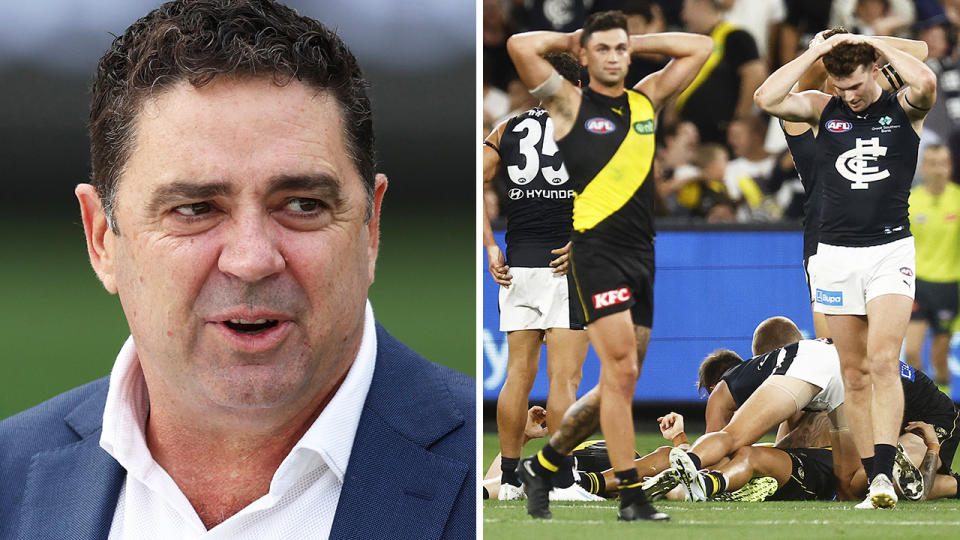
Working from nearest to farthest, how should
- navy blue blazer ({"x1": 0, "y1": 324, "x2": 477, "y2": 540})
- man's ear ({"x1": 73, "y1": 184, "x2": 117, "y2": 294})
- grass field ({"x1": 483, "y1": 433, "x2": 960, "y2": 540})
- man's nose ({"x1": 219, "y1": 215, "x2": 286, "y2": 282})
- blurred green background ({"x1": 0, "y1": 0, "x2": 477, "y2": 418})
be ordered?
man's nose ({"x1": 219, "y1": 215, "x2": 286, "y2": 282})
navy blue blazer ({"x1": 0, "y1": 324, "x2": 477, "y2": 540})
man's ear ({"x1": 73, "y1": 184, "x2": 117, "y2": 294})
grass field ({"x1": 483, "y1": 433, "x2": 960, "y2": 540})
blurred green background ({"x1": 0, "y1": 0, "x2": 477, "y2": 418})

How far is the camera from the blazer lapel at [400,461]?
2115 millimetres

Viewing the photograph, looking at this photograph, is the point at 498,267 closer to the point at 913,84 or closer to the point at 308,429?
the point at 308,429

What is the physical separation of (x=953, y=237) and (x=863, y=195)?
0.73 feet

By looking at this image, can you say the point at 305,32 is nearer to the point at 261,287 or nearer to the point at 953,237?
the point at 261,287

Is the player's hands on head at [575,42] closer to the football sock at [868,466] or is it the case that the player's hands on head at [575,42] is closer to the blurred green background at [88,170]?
the football sock at [868,466]

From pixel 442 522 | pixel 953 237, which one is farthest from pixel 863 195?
pixel 442 522

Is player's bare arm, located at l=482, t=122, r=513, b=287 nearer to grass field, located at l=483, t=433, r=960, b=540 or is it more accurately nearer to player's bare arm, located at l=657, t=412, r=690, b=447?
grass field, located at l=483, t=433, r=960, b=540

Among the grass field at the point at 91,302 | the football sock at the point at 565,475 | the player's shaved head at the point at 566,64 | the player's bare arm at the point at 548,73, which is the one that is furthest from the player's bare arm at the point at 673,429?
the grass field at the point at 91,302

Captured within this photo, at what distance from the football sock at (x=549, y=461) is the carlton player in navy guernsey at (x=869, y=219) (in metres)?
0.67

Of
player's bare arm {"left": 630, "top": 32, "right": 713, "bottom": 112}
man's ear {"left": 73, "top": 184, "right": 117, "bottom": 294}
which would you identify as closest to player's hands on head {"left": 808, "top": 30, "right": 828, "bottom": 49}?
player's bare arm {"left": 630, "top": 32, "right": 713, "bottom": 112}

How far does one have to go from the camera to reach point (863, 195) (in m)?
2.63

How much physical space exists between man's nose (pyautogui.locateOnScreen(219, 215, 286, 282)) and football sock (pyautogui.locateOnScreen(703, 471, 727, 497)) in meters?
1.18

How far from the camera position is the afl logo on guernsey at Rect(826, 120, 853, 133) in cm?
263

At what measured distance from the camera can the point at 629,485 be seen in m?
2.61
